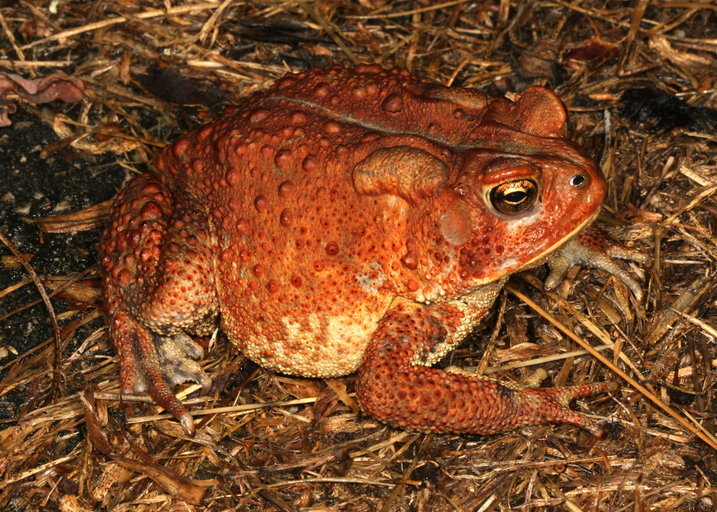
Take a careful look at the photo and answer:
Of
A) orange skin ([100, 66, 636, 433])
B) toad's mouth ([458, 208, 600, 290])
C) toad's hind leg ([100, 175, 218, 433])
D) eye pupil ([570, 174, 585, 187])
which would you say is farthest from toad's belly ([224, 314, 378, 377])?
eye pupil ([570, 174, 585, 187])

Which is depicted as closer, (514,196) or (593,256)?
(514,196)

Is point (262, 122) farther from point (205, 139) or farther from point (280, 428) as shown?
point (280, 428)

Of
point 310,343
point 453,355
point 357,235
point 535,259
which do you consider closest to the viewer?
point 535,259

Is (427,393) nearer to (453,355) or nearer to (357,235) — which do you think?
(453,355)

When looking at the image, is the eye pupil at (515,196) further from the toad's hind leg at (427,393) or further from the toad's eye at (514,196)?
the toad's hind leg at (427,393)

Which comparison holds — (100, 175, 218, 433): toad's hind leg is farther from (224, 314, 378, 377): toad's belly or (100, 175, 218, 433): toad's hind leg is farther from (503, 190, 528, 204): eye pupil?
(503, 190, 528, 204): eye pupil

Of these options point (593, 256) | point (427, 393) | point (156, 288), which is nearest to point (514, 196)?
point (427, 393)
